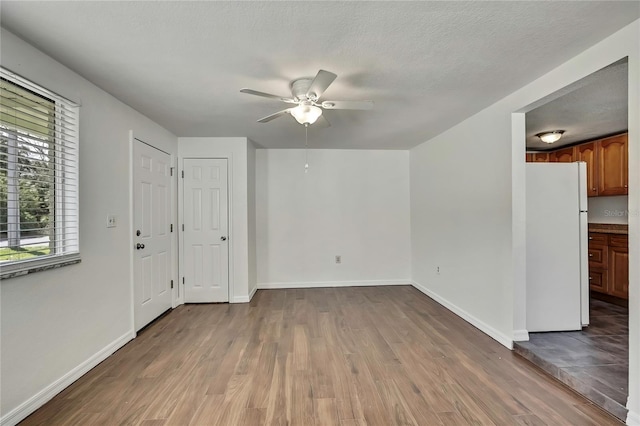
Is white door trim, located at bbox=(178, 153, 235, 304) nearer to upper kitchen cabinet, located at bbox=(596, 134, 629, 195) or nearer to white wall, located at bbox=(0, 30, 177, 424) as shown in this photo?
white wall, located at bbox=(0, 30, 177, 424)

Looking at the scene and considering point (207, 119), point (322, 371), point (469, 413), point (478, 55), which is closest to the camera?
point (469, 413)

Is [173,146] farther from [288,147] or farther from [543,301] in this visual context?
[543,301]

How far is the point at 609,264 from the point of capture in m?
3.77

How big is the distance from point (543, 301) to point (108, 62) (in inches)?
166

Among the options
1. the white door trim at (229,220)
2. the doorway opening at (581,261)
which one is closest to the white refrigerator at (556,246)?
the doorway opening at (581,261)

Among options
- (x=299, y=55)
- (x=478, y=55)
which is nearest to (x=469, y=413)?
(x=478, y=55)

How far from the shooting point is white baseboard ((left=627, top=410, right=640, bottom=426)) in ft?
5.25

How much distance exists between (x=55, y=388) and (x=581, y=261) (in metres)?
4.57

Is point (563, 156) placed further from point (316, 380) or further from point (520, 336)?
point (316, 380)

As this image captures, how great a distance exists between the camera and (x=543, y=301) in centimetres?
274

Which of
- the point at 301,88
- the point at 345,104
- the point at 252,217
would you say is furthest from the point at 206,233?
the point at 345,104

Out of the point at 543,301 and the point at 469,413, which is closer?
the point at 469,413

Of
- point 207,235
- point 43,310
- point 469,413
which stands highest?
point 207,235

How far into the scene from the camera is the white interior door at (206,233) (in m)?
3.96
